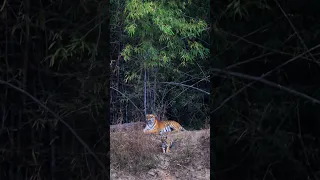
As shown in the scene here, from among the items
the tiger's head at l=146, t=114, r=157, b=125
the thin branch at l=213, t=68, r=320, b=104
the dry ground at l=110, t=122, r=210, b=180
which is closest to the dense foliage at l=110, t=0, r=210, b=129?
the tiger's head at l=146, t=114, r=157, b=125

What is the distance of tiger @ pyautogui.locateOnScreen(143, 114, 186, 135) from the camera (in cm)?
295

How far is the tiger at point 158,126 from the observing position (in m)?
2.95

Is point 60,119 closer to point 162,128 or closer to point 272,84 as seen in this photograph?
point 272,84

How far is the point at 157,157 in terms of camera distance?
117 inches

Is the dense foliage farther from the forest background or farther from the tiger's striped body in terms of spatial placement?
the forest background

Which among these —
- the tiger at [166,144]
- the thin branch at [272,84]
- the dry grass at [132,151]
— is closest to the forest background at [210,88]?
the thin branch at [272,84]

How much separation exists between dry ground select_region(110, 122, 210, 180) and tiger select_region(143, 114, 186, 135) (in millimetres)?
51

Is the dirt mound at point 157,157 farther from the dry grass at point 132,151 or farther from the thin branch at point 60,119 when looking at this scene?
the thin branch at point 60,119

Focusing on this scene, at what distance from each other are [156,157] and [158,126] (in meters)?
0.27

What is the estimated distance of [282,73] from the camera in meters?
1.22

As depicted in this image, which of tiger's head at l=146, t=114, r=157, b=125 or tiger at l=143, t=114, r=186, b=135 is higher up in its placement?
tiger's head at l=146, t=114, r=157, b=125

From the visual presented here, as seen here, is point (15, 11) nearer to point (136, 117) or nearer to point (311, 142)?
point (311, 142)

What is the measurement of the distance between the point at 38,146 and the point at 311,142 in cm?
103

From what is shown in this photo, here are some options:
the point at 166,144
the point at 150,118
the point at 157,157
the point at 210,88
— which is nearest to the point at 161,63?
the point at 150,118
